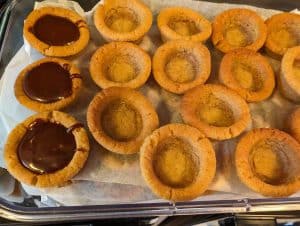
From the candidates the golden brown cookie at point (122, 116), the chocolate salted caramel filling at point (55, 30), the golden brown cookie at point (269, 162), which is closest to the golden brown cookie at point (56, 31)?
the chocolate salted caramel filling at point (55, 30)

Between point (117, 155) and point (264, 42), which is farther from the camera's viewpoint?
point (264, 42)

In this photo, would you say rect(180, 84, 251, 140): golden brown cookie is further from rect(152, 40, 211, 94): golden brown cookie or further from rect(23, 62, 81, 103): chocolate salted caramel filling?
rect(23, 62, 81, 103): chocolate salted caramel filling

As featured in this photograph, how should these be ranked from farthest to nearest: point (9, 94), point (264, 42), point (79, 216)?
1. point (264, 42)
2. point (9, 94)
3. point (79, 216)

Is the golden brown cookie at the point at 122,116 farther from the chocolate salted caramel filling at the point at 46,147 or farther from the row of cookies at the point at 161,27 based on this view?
the row of cookies at the point at 161,27

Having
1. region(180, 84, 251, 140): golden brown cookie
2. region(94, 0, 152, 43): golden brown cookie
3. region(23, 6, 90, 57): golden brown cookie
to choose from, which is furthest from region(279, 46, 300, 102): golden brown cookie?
region(23, 6, 90, 57): golden brown cookie

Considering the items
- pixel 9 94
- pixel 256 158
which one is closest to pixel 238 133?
pixel 256 158

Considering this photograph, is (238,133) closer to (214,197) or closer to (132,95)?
(214,197)
